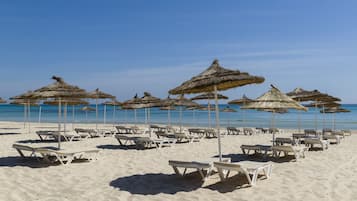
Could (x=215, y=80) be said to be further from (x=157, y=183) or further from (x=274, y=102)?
(x=274, y=102)

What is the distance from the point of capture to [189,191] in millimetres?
5465

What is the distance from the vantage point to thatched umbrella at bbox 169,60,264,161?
597cm

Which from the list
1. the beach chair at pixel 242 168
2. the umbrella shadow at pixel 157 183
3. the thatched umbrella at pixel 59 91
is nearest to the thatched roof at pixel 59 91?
the thatched umbrella at pixel 59 91

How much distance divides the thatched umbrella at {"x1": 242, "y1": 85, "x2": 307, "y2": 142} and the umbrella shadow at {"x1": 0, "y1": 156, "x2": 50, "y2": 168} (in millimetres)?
5207

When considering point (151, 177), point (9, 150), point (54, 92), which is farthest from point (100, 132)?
point (151, 177)

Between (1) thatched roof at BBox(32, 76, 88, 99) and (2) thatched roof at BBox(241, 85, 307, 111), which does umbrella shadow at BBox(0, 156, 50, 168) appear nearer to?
(1) thatched roof at BBox(32, 76, 88, 99)

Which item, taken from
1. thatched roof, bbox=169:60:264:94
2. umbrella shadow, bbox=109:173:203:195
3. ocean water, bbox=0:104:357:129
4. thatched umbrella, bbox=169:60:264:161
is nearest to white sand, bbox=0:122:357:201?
umbrella shadow, bbox=109:173:203:195

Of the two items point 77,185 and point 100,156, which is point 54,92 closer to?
point 100,156

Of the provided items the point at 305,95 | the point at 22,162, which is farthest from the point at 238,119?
the point at 22,162

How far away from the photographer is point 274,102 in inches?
339

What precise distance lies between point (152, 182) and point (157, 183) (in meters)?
0.13

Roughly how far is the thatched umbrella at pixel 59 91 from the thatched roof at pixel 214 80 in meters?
2.99

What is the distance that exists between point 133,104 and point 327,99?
751 centimetres

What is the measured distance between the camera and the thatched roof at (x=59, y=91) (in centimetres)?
816
